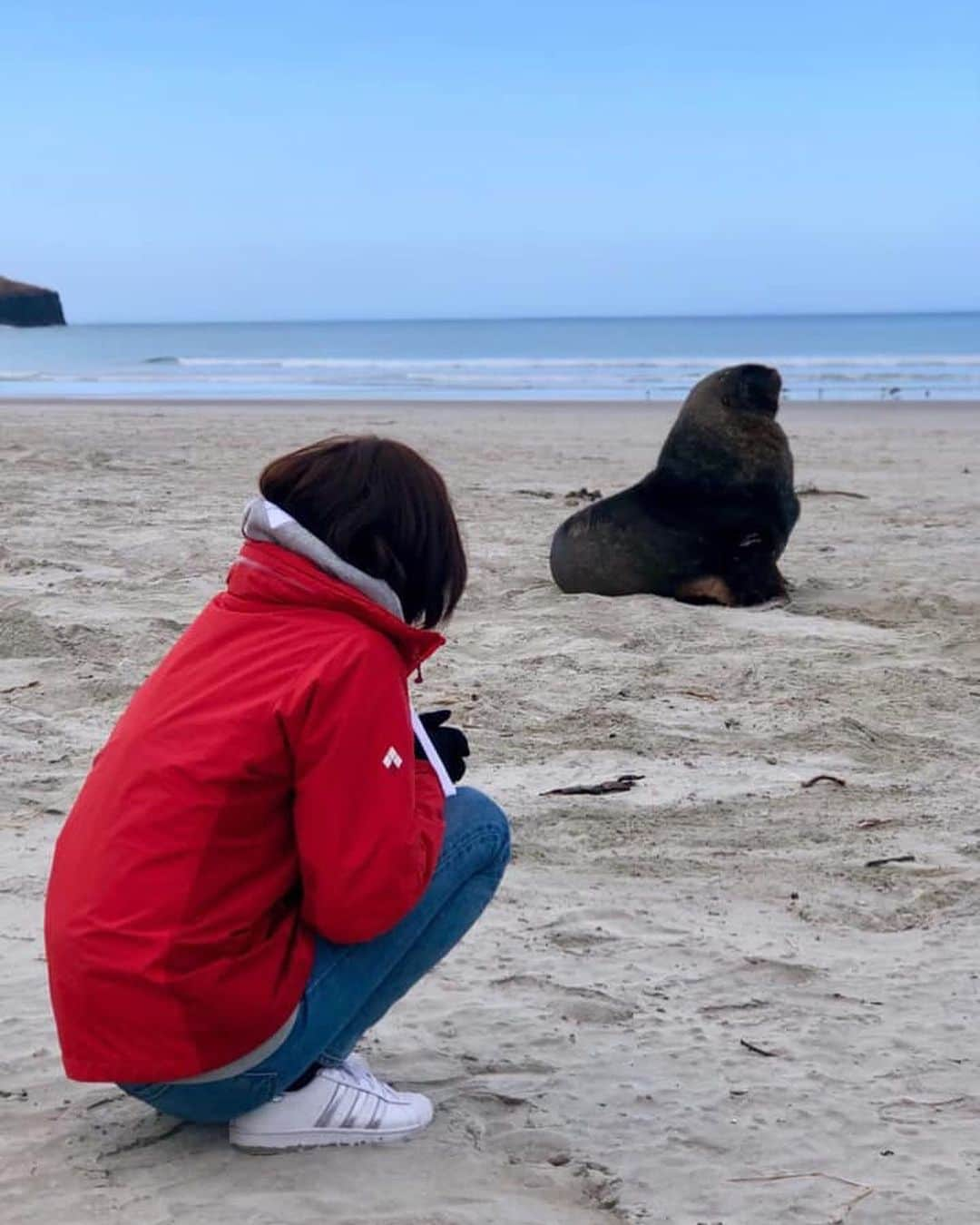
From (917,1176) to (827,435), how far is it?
13926 mm

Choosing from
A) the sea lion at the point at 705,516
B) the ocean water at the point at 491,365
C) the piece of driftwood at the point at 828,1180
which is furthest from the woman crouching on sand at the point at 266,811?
the ocean water at the point at 491,365

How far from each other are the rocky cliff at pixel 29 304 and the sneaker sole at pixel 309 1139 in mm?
54158

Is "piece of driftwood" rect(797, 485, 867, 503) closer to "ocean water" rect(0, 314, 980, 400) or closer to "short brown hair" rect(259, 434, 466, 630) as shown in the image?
"short brown hair" rect(259, 434, 466, 630)

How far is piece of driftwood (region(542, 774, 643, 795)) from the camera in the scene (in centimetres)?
419

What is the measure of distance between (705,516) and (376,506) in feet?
15.2

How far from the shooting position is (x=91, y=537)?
297 inches

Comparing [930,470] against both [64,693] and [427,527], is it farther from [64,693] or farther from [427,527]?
[427,527]

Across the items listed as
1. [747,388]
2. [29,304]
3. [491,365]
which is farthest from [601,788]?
[29,304]

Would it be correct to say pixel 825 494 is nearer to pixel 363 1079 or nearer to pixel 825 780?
pixel 825 780

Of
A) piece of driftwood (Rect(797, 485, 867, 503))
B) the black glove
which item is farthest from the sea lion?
the black glove

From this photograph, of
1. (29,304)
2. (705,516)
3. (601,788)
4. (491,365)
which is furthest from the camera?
(29,304)

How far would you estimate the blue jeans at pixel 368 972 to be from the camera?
7.74 ft

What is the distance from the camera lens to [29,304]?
54531 mm

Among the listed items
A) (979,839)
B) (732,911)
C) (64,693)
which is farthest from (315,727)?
(64,693)
